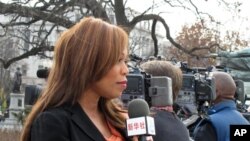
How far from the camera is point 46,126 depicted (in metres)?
2.39

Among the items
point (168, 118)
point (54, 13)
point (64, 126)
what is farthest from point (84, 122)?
point (54, 13)

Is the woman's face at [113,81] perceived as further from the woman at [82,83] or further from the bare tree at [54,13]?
the bare tree at [54,13]

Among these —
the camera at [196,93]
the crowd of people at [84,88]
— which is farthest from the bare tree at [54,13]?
the crowd of people at [84,88]

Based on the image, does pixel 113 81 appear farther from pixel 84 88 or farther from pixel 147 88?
pixel 147 88

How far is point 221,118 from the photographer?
423 cm

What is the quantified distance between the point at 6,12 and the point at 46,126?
38.2 feet

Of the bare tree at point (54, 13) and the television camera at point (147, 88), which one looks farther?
the bare tree at point (54, 13)

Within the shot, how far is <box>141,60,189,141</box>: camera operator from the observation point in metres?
3.28

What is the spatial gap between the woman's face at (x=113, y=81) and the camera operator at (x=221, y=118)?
1.73 meters

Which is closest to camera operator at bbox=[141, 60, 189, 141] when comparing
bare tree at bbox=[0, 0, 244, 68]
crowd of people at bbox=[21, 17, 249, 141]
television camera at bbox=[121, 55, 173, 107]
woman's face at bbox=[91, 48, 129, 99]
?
television camera at bbox=[121, 55, 173, 107]

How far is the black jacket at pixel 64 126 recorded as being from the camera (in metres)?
2.38

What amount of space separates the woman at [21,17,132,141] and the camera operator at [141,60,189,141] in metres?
0.69

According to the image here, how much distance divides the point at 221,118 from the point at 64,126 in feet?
6.74

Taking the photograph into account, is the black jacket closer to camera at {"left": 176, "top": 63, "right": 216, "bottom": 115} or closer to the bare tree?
camera at {"left": 176, "top": 63, "right": 216, "bottom": 115}
